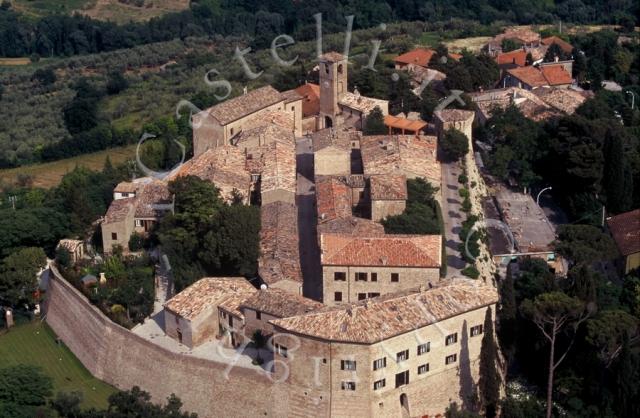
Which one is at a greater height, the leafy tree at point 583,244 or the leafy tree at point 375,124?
the leafy tree at point 375,124

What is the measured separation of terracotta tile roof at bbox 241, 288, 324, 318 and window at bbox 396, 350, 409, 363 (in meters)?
2.84

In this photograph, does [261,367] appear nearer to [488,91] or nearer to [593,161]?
[593,161]

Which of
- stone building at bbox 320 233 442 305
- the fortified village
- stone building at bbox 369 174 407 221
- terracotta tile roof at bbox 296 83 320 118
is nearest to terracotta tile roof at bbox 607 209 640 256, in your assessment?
the fortified village

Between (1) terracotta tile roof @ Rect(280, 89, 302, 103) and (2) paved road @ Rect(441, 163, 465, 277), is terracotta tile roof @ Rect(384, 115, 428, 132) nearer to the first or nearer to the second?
(2) paved road @ Rect(441, 163, 465, 277)

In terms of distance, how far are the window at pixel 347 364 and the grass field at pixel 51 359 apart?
28.7 feet

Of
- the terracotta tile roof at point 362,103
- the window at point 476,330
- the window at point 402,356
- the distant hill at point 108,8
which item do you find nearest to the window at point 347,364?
the window at point 402,356

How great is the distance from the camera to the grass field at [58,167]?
57531mm

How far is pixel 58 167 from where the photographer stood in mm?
59750

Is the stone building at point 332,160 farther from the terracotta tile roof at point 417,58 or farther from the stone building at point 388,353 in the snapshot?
the terracotta tile roof at point 417,58

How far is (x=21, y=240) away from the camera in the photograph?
44.2m

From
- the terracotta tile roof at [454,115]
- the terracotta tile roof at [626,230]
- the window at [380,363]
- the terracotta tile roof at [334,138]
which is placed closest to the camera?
the window at [380,363]

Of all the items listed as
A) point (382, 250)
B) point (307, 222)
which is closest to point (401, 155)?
point (307, 222)

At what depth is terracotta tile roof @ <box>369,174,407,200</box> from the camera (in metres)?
39.5

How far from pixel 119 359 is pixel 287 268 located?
237 inches
